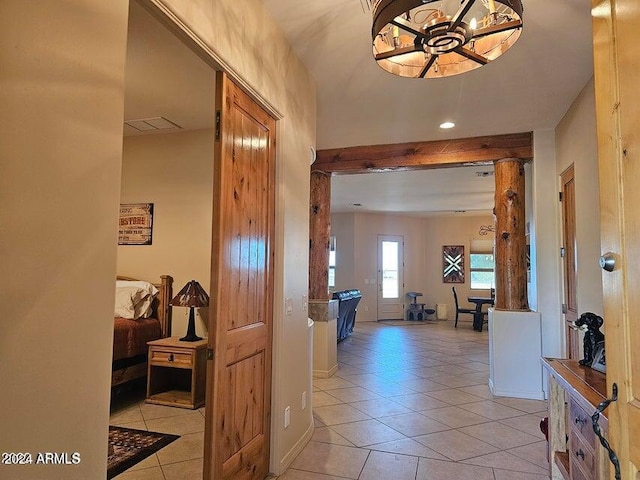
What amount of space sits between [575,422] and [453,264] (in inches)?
375

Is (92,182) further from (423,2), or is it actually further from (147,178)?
(147,178)

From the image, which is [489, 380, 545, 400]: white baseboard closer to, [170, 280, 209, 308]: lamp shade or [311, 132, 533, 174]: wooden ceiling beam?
[311, 132, 533, 174]: wooden ceiling beam

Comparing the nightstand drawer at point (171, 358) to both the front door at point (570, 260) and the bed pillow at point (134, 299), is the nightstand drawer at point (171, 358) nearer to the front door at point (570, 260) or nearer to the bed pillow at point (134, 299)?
the bed pillow at point (134, 299)

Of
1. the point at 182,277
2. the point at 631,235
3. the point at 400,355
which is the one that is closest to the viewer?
the point at 631,235

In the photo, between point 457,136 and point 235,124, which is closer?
point 235,124

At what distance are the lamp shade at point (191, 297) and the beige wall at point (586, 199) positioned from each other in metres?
3.38

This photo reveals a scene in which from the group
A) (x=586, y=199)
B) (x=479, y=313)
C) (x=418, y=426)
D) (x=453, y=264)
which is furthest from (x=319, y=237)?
(x=453, y=264)

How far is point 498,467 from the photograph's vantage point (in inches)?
110

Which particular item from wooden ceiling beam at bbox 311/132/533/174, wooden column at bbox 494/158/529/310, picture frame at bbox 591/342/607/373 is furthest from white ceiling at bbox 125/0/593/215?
picture frame at bbox 591/342/607/373

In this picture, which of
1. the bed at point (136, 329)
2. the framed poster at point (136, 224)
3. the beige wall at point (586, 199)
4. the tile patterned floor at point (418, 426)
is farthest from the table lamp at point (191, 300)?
the beige wall at point (586, 199)

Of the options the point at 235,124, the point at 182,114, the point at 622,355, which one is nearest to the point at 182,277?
the point at 182,114

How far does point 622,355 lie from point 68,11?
5.69 feet

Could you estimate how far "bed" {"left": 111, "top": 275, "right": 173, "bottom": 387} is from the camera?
379 cm

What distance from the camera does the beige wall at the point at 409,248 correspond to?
10.6m
